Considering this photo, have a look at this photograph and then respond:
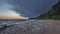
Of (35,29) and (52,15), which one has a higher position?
(52,15)

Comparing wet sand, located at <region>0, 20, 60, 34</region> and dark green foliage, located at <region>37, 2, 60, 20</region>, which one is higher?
dark green foliage, located at <region>37, 2, 60, 20</region>

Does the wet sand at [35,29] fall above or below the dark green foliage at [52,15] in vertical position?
below

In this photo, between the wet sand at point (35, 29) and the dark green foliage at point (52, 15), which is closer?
the wet sand at point (35, 29)

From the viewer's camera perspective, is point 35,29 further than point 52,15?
No

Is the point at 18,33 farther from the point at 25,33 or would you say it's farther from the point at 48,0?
the point at 48,0

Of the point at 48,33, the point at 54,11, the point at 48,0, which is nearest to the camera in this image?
the point at 48,33

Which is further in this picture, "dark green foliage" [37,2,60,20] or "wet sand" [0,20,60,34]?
"dark green foliage" [37,2,60,20]

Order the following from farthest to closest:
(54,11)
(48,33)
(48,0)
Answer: (54,11) < (48,0) < (48,33)

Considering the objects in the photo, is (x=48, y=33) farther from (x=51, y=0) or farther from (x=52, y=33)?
(x=51, y=0)

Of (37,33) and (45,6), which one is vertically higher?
(45,6)

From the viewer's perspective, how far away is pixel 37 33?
63.6 inches

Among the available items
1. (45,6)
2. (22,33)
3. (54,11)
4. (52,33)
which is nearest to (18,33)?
(22,33)

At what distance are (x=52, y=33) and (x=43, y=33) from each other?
4.4 inches

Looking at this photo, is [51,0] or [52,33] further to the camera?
[51,0]
